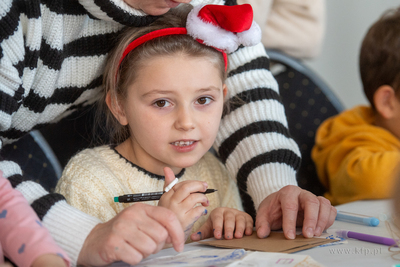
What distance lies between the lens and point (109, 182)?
94 centimetres

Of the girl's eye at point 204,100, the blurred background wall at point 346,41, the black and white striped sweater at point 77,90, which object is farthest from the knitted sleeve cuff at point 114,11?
the blurred background wall at point 346,41

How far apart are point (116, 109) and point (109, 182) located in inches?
6.8

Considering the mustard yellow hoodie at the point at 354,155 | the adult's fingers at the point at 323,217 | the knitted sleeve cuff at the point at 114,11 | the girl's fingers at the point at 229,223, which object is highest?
the knitted sleeve cuff at the point at 114,11

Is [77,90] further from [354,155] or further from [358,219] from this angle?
[354,155]

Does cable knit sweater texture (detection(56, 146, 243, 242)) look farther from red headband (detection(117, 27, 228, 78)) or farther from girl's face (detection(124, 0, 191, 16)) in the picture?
girl's face (detection(124, 0, 191, 16))

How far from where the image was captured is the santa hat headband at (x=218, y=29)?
2.81 ft

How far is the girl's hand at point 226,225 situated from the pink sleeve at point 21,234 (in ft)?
1.04

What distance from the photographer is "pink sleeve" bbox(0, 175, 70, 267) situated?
1.79 feet

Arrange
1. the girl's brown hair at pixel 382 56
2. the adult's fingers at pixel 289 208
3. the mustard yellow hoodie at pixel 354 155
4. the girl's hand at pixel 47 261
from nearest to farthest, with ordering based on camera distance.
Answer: the girl's hand at pixel 47 261 < the adult's fingers at pixel 289 208 < the mustard yellow hoodie at pixel 354 155 < the girl's brown hair at pixel 382 56

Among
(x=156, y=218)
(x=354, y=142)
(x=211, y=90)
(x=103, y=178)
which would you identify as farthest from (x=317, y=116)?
(x=156, y=218)

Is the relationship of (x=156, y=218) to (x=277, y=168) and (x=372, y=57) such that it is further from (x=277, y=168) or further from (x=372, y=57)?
(x=372, y=57)

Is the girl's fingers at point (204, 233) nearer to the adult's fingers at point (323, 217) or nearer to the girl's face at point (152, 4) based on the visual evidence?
the adult's fingers at point (323, 217)

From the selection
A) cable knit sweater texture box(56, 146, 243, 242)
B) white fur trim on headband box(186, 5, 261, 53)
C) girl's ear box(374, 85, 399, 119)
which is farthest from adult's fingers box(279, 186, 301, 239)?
girl's ear box(374, 85, 399, 119)

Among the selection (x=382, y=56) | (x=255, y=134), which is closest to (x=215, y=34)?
(x=255, y=134)
